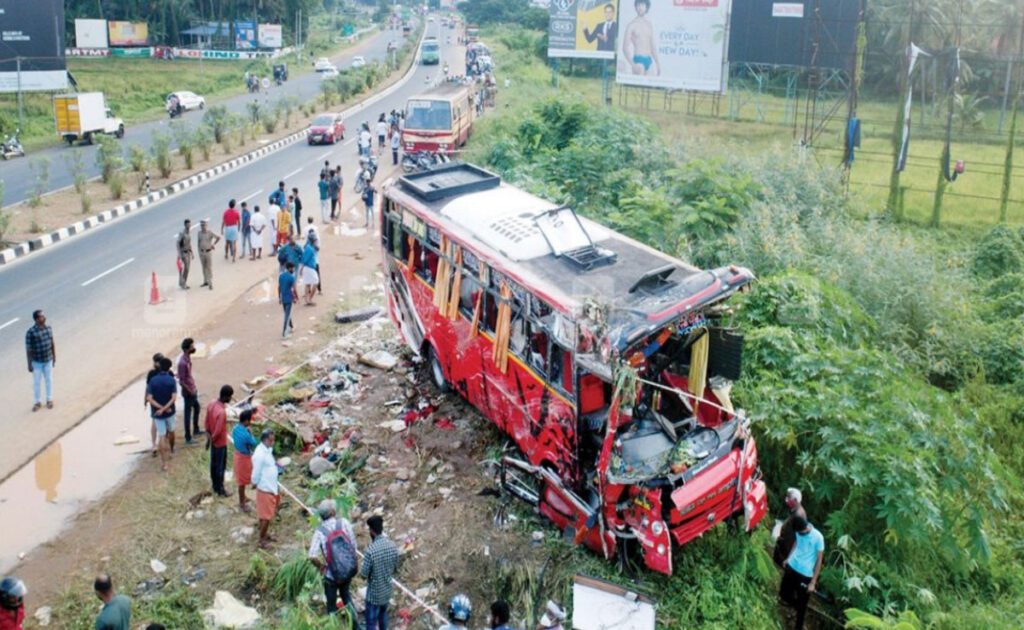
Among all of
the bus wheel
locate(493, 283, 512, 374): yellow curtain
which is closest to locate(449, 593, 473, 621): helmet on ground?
locate(493, 283, 512, 374): yellow curtain

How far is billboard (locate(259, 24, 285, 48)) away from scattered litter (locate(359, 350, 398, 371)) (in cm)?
6794

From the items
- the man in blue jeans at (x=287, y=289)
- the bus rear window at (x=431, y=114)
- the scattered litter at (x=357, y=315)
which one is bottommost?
the scattered litter at (x=357, y=315)

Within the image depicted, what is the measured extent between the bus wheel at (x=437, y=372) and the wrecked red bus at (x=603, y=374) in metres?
1.08

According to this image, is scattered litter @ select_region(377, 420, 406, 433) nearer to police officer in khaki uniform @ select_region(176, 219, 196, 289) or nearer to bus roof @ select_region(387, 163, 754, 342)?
bus roof @ select_region(387, 163, 754, 342)

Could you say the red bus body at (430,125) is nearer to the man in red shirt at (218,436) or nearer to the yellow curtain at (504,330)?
the yellow curtain at (504,330)

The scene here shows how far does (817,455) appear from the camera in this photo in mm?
8938

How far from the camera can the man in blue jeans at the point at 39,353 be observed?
447 inches

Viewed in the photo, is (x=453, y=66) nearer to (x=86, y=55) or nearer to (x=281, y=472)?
(x=86, y=55)

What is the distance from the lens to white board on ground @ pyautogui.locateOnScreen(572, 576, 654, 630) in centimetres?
738

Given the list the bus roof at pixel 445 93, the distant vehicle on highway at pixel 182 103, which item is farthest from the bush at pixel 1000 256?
the distant vehicle on highway at pixel 182 103

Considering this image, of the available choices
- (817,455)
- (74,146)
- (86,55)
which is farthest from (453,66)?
→ (817,455)

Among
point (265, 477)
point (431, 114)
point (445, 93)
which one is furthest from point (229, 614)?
point (445, 93)

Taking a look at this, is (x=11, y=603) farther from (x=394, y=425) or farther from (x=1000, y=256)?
(x=1000, y=256)

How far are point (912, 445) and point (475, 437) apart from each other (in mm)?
4971
